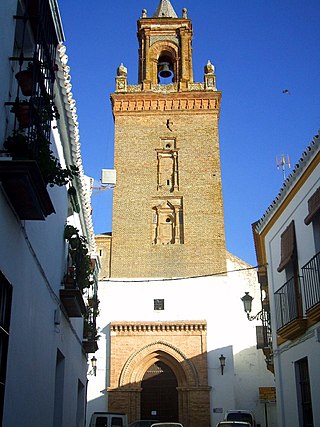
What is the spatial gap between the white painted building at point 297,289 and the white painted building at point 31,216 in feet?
13.4

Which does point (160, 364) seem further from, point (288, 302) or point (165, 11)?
point (165, 11)

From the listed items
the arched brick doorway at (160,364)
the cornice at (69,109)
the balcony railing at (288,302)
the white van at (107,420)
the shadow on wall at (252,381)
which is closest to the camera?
the cornice at (69,109)

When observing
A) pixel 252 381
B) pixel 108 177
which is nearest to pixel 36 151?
pixel 108 177

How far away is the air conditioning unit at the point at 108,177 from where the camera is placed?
24.6 metres

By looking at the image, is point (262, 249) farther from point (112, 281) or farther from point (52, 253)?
point (112, 281)

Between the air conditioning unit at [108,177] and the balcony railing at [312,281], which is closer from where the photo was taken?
the balcony railing at [312,281]

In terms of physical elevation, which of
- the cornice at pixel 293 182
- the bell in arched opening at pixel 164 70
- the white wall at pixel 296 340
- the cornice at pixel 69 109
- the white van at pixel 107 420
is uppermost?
the bell in arched opening at pixel 164 70

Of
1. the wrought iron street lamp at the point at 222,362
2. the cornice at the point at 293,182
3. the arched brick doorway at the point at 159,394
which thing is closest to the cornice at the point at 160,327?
the wrought iron street lamp at the point at 222,362

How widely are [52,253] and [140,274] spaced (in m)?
15.4

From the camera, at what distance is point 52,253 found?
956cm

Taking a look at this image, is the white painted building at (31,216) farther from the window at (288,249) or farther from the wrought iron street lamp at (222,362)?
the wrought iron street lamp at (222,362)

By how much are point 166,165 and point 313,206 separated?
648 inches

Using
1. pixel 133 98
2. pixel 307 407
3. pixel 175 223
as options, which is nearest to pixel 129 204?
pixel 175 223

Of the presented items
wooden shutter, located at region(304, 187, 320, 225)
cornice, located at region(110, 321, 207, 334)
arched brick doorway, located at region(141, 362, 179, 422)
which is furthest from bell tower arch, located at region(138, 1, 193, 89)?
wooden shutter, located at region(304, 187, 320, 225)
